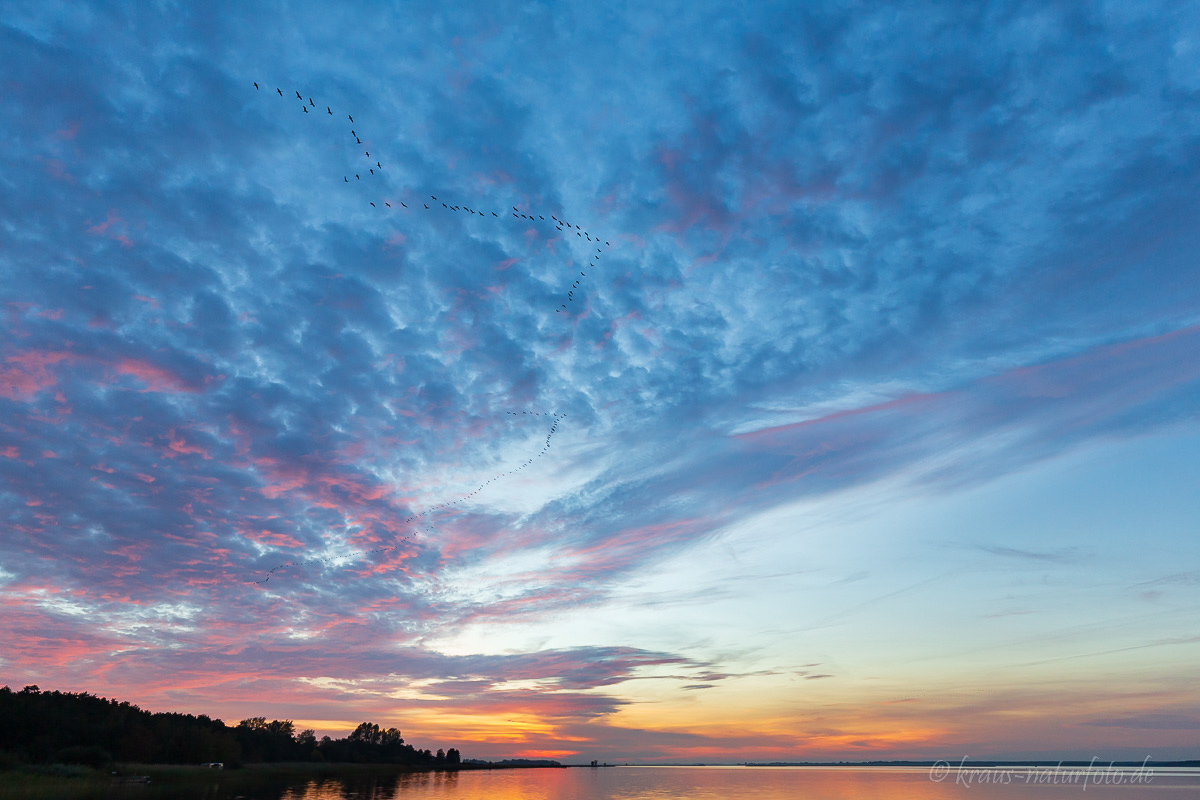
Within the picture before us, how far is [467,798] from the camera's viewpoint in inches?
3570

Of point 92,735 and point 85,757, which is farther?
point 92,735

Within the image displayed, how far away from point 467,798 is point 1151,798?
111 metres

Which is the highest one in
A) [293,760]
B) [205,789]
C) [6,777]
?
[6,777]

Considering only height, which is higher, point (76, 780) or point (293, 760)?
point (76, 780)

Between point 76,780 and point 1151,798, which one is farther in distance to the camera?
point 1151,798

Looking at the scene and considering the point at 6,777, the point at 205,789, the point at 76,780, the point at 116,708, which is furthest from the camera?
the point at 116,708

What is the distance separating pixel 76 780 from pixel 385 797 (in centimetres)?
3645

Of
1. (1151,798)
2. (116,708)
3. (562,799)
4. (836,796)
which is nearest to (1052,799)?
(1151,798)

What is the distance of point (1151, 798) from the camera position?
343 feet

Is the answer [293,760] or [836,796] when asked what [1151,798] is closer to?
[836,796]

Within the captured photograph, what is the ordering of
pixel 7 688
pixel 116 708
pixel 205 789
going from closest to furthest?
pixel 205 789, pixel 7 688, pixel 116 708

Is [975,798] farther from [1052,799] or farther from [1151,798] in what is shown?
[1151,798]

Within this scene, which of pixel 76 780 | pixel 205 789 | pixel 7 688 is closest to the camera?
pixel 76 780

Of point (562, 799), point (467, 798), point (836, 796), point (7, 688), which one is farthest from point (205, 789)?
point (836, 796)
